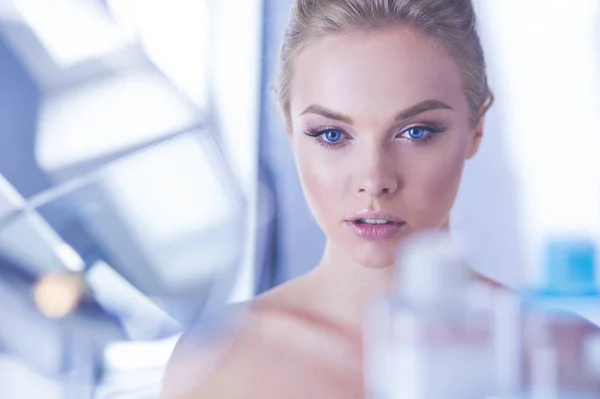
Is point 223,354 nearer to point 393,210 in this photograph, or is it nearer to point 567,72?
point 393,210

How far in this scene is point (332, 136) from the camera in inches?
30.3

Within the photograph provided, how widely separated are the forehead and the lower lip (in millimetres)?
108

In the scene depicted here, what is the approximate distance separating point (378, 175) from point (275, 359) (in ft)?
0.70

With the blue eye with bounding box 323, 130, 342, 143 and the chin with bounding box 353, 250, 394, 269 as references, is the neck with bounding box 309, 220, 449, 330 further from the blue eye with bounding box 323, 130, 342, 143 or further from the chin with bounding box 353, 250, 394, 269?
the blue eye with bounding box 323, 130, 342, 143

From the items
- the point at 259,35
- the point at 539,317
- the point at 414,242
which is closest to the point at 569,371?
the point at 539,317

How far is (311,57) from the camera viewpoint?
2.54 ft

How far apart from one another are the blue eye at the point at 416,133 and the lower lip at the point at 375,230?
0.09 m

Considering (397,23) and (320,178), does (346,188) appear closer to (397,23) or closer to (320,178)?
(320,178)

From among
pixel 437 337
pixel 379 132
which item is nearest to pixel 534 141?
pixel 379 132

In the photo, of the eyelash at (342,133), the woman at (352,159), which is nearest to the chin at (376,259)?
the woman at (352,159)

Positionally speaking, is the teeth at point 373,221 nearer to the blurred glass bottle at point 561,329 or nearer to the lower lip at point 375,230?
the lower lip at point 375,230

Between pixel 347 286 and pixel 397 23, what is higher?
pixel 397 23

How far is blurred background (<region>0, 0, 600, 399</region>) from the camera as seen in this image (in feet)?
2.66

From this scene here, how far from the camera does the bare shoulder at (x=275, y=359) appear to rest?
78 centimetres
